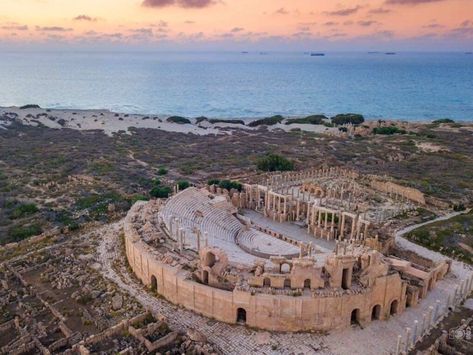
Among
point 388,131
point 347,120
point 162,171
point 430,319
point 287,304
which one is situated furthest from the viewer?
point 347,120

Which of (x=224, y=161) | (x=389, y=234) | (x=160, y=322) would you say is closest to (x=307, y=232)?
(x=389, y=234)

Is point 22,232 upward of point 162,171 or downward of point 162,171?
upward

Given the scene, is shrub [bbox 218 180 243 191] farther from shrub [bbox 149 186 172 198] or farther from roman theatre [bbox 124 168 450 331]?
shrub [bbox 149 186 172 198]

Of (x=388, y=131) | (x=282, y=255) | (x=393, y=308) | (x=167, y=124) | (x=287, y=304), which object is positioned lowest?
(x=167, y=124)

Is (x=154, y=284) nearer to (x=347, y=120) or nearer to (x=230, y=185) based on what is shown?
(x=230, y=185)

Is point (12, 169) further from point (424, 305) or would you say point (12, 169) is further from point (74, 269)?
point (424, 305)

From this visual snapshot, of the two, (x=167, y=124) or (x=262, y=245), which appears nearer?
(x=262, y=245)

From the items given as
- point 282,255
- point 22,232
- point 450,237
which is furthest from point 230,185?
point 450,237
